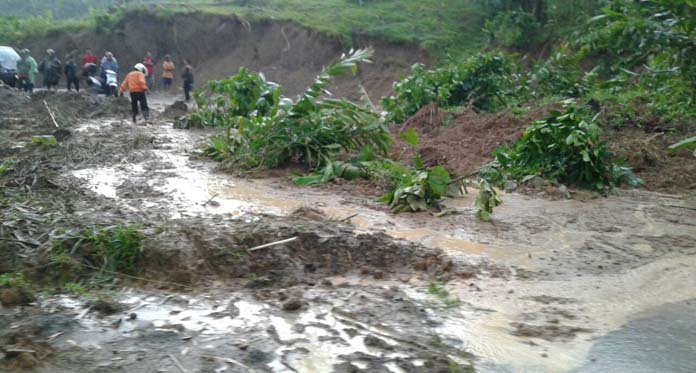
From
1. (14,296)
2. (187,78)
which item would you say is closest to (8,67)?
(187,78)

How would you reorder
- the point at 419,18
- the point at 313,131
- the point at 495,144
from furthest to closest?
the point at 419,18, the point at 495,144, the point at 313,131

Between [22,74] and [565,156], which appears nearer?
[565,156]

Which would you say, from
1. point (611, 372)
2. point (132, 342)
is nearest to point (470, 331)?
point (611, 372)

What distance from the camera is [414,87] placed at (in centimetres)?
1455

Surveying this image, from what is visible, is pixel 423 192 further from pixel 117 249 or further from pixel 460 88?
pixel 460 88

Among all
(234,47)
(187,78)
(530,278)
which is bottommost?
(530,278)

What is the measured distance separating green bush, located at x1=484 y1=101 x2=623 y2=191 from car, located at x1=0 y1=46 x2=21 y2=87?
58.0ft

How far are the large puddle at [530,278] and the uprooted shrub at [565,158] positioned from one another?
1.56ft

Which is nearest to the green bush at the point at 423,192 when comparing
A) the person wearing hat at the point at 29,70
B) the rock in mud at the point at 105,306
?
the rock in mud at the point at 105,306

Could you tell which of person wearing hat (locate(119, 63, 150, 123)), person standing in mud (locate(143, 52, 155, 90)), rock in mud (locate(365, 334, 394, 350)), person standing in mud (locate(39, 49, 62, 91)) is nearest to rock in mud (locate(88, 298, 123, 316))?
rock in mud (locate(365, 334, 394, 350))

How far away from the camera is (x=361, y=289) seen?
4.87m

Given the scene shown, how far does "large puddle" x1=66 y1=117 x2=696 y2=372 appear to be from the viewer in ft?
13.1

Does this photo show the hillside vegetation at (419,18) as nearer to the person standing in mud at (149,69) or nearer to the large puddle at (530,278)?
the person standing in mud at (149,69)

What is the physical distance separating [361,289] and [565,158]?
474 centimetres
